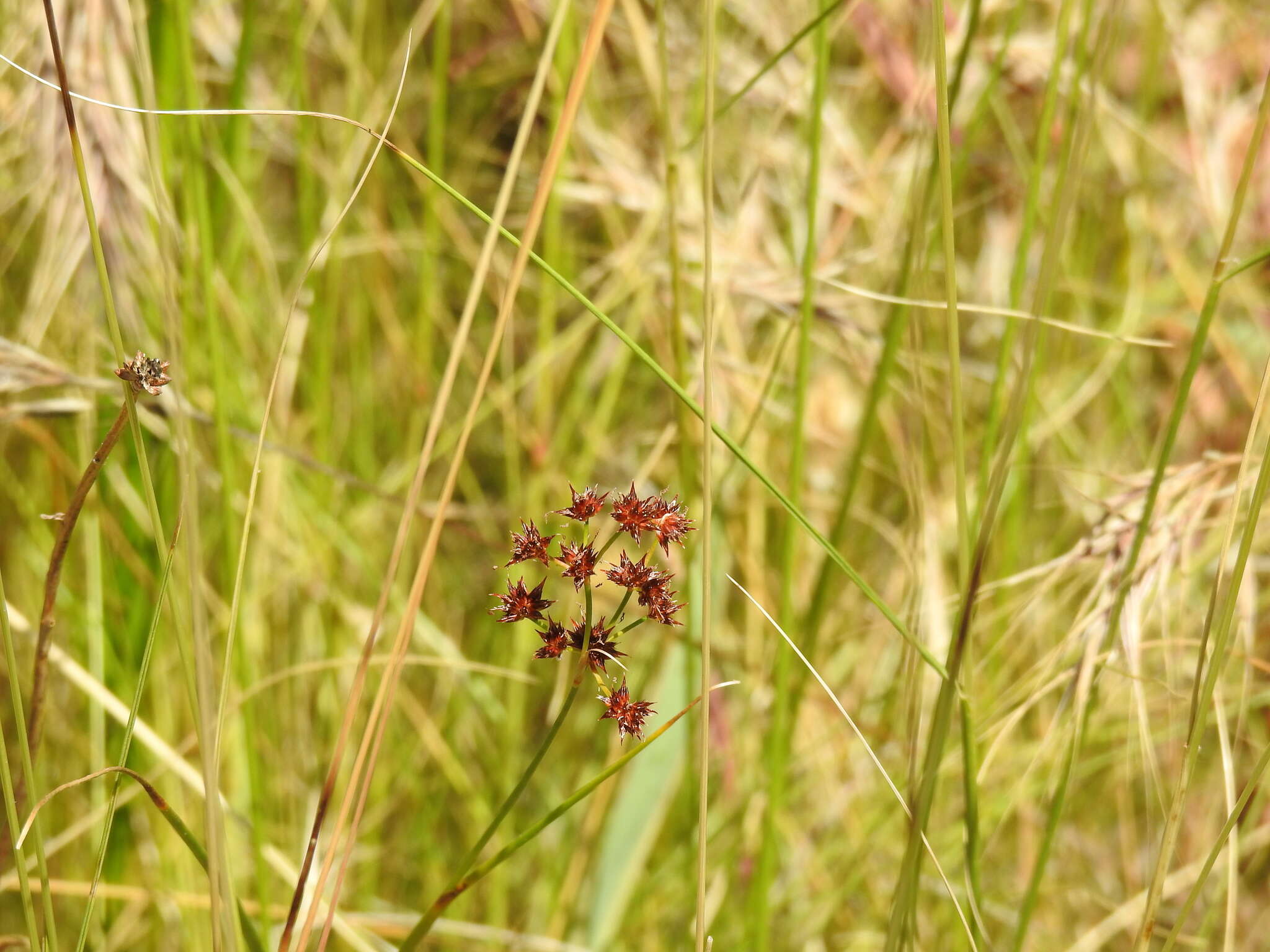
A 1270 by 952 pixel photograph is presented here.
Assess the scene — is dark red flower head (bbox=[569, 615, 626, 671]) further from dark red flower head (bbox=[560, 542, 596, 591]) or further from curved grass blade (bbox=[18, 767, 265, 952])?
curved grass blade (bbox=[18, 767, 265, 952])

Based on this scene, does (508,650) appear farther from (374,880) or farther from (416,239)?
(416,239)

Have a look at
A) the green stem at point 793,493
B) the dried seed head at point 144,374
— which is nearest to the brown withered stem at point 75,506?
the dried seed head at point 144,374

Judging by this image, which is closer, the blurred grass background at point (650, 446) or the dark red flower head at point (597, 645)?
the dark red flower head at point (597, 645)

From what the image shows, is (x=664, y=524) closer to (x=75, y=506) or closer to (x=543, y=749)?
(x=543, y=749)

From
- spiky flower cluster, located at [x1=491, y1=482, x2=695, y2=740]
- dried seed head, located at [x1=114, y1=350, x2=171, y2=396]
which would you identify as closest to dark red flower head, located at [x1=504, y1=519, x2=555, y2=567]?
spiky flower cluster, located at [x1=491, y1=482, x2=695, y2=740]

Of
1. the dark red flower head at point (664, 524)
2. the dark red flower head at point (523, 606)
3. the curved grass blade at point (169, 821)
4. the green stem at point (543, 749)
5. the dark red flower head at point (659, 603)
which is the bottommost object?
the curved grass blade at point (169, 821)

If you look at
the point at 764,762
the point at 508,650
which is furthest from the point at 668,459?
the point at 764,762

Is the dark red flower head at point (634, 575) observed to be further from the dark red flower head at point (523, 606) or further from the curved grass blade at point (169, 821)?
the curved grass blade at point (169, 821)

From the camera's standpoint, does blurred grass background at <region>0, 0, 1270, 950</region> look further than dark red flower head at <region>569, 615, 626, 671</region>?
Yes
